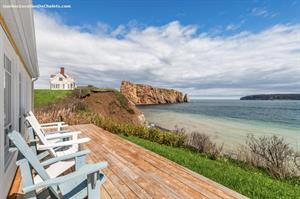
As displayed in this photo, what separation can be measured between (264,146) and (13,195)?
19.1 ft

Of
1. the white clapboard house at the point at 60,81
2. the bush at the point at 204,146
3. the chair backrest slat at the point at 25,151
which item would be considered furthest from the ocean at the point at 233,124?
the white clapboard house at the point at 60,81

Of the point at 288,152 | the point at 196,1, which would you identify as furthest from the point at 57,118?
the point at 196,1

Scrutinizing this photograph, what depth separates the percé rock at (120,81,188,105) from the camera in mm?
69188

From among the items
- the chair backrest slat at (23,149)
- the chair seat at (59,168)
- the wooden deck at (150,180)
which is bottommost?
the wooden deck at (150,180)

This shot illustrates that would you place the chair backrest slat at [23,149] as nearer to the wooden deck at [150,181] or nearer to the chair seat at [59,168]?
the chair seat at [59,168]

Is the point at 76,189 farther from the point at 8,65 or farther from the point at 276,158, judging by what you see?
the point at 276,158

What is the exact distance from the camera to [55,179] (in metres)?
1.37

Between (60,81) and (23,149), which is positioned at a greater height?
(60,81)

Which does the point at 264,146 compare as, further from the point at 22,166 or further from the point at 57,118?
the point at 57,118

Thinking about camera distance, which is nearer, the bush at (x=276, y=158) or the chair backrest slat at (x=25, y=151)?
the chair backrest slat at (x=25, y=151)

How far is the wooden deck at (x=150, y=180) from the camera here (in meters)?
2.56

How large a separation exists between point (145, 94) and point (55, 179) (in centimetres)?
7168

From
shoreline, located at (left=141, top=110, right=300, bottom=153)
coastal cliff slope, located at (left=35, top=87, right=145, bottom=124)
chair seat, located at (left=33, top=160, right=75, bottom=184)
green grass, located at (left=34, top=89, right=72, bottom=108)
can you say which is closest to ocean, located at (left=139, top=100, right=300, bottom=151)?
shoreline, located at (left=141, top=110, right=300, bottom=153)

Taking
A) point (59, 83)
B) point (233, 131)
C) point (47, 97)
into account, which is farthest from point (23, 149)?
point (59, 83)
